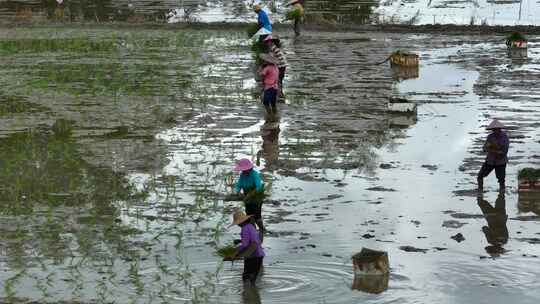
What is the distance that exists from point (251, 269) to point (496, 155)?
427cm

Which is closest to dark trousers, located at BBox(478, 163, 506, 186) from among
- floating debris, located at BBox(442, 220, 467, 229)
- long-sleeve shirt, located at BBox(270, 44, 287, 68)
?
floating debris, located at BBox(442, 220, 467, 229)

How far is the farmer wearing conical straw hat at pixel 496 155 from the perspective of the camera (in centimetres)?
1198

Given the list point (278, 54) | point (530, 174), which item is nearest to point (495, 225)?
point (530, 174)

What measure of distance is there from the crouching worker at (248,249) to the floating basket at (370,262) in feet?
2.89

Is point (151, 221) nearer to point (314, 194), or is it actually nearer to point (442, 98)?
point (314, 194)

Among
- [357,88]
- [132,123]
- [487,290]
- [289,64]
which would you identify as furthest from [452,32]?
[487,290]

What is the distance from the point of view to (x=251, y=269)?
29.3ft

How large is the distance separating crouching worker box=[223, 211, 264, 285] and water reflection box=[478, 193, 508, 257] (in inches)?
96.9

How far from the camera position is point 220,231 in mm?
10578

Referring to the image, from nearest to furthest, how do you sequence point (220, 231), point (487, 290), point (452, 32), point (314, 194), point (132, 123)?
point (487, 290) < point (220, 231) < point (314, 194) < point (132, 123) < point (452, 32)

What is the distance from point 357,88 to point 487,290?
11038 millimetres

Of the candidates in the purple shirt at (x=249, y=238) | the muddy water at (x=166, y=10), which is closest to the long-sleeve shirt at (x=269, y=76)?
the purple shirt at (x=249, y=238)

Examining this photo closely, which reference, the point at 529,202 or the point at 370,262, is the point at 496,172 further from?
the point at 370,262

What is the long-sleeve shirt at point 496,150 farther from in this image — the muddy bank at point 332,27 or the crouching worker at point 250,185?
the muddy bank at point 332,27
